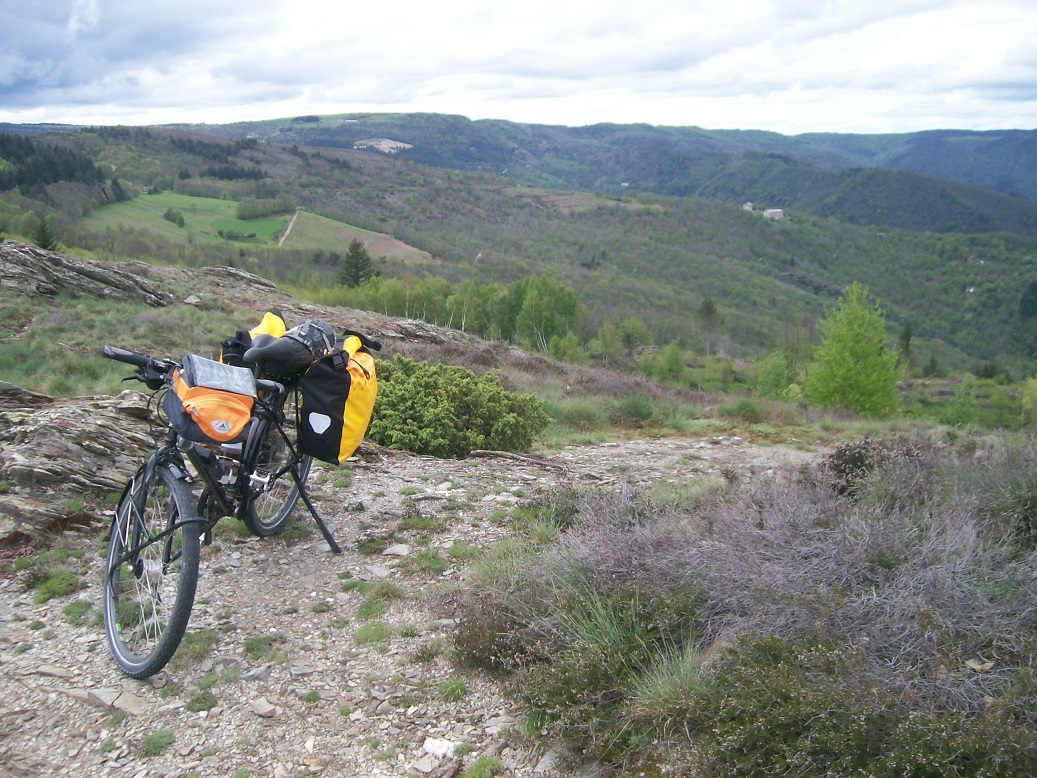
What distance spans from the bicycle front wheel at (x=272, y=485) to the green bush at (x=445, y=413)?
2584 millimetres

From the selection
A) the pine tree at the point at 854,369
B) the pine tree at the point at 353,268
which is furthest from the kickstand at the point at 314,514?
the pine tree at the point at 353,268

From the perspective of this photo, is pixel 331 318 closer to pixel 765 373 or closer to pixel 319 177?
pixel 765 373

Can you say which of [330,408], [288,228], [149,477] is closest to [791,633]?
[330,408]

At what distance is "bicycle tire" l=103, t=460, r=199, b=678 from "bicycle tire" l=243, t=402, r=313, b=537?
493mm

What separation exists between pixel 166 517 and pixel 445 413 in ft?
14.1

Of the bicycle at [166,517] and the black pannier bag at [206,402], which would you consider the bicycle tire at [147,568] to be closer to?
the bicycle at [166,517]

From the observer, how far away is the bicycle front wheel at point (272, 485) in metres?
3.95

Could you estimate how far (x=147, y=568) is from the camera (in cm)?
344

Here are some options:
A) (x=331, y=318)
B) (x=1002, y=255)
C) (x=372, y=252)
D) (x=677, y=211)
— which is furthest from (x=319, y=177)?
(x=1002, y=255)

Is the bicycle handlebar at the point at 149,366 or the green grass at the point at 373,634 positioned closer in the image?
the bicycle handlebar at the point at 149,366

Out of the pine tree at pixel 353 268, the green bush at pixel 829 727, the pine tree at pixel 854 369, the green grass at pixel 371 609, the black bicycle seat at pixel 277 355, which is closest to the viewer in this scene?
the green bush at pixel 829 727

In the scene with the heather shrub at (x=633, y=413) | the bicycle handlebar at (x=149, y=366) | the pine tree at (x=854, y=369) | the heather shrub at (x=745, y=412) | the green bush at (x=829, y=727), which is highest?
the bicycle handlebar at (x=149, y=366)

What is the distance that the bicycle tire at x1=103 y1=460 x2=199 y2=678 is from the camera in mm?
3137

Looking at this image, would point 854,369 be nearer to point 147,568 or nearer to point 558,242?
point 147,568
